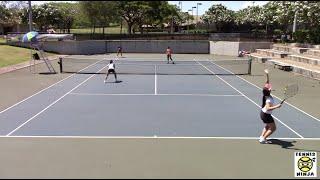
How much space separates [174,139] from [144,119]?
3212mm

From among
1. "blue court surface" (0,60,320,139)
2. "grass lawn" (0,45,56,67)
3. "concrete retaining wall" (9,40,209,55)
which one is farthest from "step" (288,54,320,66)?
"grass lawn" (0,45,56,67)

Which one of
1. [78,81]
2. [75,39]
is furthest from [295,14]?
[78,81]

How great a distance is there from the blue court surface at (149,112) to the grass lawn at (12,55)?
518 inches

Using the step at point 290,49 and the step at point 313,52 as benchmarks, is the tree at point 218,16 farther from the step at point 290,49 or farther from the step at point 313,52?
the step at point 313,52

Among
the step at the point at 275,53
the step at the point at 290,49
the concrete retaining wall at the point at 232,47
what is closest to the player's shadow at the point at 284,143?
the step at the point at 290,49

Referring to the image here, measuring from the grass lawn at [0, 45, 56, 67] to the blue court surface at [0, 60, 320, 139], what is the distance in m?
13.2

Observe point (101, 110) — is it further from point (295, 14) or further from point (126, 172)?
point (295, 14)

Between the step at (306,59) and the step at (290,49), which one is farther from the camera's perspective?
the step at (290,49)

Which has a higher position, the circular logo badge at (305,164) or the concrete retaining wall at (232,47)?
the concrete retaining wall at (232,47)

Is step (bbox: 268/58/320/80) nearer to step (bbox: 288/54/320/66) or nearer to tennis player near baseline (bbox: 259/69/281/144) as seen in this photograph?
step (bbox: 288/54/320/66)

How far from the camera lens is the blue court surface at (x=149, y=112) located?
47.8 ft

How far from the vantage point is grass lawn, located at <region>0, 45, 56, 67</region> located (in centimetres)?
3944

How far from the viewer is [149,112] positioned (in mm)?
17938

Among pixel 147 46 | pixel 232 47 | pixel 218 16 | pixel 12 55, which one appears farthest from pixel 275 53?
pixel 218 16
